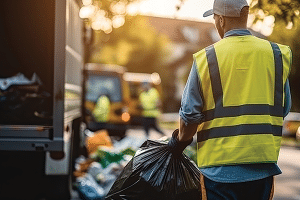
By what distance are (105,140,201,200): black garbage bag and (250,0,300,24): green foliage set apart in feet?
6.86

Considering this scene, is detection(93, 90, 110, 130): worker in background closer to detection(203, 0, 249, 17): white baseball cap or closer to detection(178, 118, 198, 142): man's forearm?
detection(178, 118, 198, 142): man's forearm

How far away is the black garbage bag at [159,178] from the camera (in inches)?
128

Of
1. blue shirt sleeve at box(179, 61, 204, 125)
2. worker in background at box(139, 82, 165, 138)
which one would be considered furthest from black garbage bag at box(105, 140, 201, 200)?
worker in background at box(139, 82, 165, 138)

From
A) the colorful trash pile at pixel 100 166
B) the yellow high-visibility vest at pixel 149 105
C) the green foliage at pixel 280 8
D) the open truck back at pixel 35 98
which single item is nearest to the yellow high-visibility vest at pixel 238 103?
the green foliage at pixel 280 8

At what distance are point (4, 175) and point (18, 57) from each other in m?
1.35

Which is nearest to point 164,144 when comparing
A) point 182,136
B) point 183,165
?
point 183,165

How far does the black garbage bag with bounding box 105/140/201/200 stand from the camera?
3250mm

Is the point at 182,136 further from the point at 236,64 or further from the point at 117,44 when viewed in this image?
the point at 117,44

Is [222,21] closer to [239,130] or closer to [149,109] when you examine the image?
[239,130]

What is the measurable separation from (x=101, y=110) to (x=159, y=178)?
448 inches

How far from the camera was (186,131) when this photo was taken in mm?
2967

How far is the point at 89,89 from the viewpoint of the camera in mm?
15750

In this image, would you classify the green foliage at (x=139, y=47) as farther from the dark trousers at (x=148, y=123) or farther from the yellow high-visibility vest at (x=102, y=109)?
the yellow high-visibility vest at (x=102, y=109)

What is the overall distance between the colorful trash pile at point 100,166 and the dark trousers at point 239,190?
225 cm
